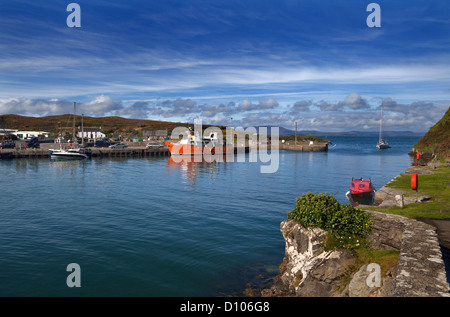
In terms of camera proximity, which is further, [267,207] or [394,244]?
[267,207]

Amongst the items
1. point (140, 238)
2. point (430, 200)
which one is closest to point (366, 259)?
point (430, 200)

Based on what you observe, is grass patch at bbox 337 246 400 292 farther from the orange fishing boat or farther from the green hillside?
the orange fishing boat

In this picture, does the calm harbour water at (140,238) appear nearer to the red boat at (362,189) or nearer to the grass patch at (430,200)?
the red boat at (362,189)

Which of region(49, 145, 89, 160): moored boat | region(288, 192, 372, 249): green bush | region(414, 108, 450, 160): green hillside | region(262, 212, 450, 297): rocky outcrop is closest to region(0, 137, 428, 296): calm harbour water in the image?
region(262, 212, 450, 297): rocky outcrop

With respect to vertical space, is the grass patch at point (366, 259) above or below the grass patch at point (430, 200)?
below

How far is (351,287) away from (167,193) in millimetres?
28119

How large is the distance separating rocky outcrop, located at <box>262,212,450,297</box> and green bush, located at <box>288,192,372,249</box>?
299 mm

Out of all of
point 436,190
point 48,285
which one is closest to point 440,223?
point 436,190

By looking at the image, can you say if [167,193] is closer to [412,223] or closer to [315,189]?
[315,189]

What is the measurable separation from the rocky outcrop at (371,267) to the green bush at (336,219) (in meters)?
0.30

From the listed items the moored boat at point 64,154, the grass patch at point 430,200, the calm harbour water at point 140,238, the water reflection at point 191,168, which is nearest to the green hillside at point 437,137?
the water reflection at point 191,168

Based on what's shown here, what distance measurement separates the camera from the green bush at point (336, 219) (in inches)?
465

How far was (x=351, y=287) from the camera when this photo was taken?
9.85 m

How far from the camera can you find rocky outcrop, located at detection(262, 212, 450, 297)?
25.2 ft
